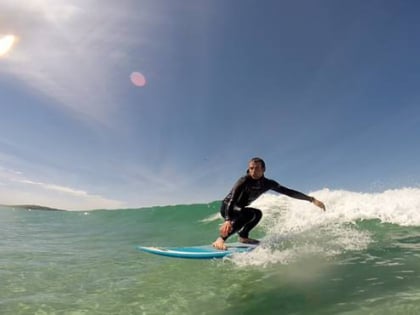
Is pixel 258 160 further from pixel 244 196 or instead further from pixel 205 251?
pixel 205 251

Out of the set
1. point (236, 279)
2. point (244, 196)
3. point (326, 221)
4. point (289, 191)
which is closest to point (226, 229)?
point (244, 196)

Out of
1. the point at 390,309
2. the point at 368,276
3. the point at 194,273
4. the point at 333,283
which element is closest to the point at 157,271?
the point at 194,273

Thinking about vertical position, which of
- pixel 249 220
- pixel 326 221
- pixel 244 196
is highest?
pixel 326 221

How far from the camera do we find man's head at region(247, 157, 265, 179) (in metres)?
7.60

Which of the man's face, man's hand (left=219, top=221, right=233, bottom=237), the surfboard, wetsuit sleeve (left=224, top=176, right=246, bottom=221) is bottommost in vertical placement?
the surfboard

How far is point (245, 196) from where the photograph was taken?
7.82 meters

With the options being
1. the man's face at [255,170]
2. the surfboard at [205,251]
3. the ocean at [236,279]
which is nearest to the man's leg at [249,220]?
the surfboard at [205,251]

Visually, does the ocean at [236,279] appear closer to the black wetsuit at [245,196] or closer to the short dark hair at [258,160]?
the black wetsuit at [245,196]

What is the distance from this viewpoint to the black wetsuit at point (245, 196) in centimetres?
766

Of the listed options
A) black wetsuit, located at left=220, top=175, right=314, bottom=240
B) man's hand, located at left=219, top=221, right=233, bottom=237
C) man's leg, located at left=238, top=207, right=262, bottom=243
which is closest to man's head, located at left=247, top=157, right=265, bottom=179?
black wetsuit, located at left=220, top=175, right=314, bottom=240

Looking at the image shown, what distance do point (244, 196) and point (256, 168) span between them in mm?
699

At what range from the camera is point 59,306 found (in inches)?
210

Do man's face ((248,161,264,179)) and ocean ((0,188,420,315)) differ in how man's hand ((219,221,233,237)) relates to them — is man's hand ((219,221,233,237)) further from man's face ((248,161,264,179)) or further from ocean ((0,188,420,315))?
man's face ((248,161,264,179))

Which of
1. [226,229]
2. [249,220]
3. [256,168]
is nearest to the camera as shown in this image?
[226,229]
